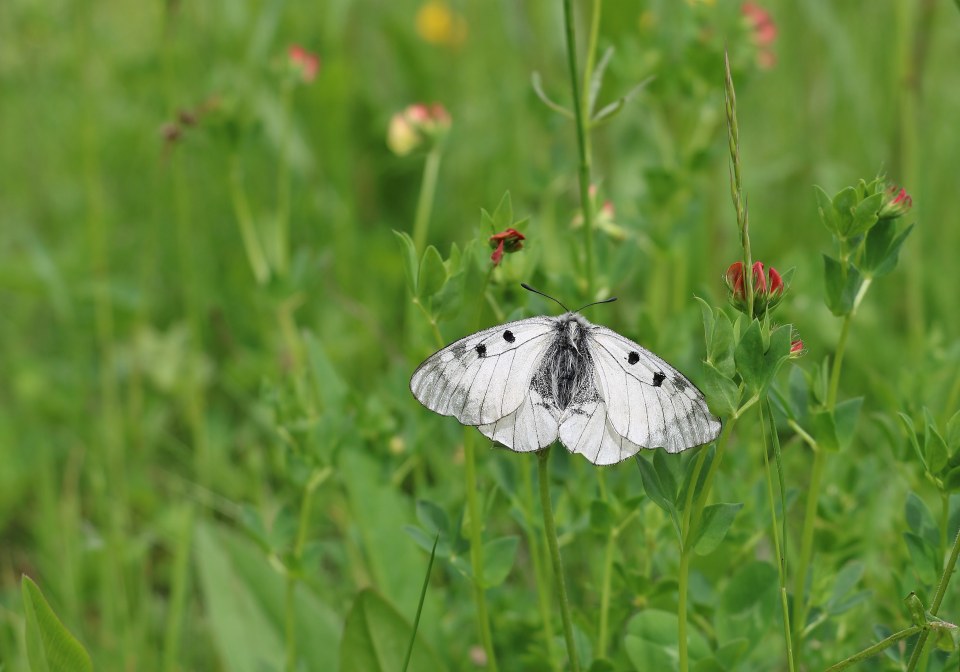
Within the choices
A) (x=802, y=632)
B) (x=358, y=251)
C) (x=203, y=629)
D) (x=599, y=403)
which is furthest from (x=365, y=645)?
(x=358, y=251)

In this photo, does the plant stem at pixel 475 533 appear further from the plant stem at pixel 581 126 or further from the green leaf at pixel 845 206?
the green leaf at pixel 845 206

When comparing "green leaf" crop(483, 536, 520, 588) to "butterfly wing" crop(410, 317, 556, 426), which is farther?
"green leaf" crop(483, 536, 520, 588)

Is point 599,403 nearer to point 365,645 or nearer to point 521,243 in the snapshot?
point 521,243

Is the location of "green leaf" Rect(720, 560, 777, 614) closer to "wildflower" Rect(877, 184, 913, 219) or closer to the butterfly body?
the butterfly body

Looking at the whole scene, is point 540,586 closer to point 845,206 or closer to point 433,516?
point 433,516

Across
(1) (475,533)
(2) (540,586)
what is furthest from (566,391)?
(2) (540,586)

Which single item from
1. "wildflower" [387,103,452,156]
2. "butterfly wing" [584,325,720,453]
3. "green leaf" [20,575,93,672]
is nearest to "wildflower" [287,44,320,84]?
"wildflower" [387,103,452,156]

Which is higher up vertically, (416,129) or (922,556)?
(416,129)
